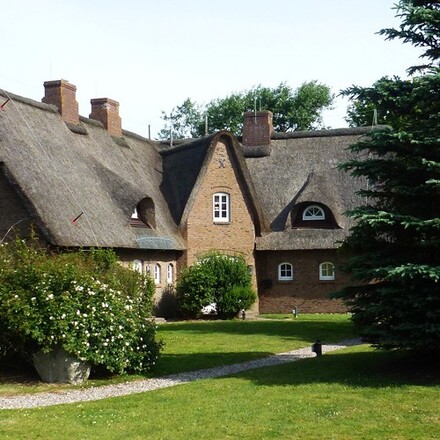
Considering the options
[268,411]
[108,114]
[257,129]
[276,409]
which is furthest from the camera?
[257,129]

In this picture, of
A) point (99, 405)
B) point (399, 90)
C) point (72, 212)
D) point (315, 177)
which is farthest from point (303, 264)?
point (99, 405)

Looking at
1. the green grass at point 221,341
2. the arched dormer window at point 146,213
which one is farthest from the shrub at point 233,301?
the arched dormer window at point 146,213

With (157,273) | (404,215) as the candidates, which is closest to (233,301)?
(157,273)

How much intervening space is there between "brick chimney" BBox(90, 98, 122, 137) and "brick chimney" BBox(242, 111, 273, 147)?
Result: 670 cm

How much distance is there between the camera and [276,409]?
40.5ft

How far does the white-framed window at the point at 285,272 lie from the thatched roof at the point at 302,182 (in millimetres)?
1186

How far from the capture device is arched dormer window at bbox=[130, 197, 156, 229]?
104ft

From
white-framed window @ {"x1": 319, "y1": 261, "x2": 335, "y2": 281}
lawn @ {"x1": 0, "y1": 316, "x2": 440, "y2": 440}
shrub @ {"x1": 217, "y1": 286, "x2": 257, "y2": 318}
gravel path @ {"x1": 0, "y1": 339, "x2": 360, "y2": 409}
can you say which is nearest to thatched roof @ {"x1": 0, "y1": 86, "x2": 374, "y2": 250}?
white-framed window @ {"x1": 319, "y1": 261, "x2": 335, "y2": 281}

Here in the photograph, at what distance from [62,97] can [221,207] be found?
27.8 feet

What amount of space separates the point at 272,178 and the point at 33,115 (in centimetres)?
1259

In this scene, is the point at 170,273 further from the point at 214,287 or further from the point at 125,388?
the point at 125,388

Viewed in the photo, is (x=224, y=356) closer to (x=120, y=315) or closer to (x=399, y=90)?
(x=120, y=315)

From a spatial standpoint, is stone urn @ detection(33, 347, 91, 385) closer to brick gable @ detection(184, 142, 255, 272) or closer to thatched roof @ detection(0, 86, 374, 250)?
thatched roof @ detection(0, 86, 374, 250)

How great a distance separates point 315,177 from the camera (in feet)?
119
